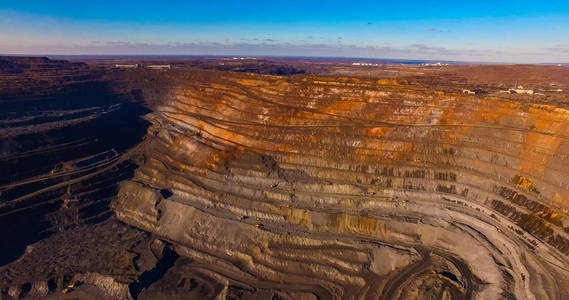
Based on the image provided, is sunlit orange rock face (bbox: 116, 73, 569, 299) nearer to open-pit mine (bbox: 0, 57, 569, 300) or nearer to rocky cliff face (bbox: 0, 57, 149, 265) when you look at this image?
open-pit mine (bbox: 0, 57, 569, 300)

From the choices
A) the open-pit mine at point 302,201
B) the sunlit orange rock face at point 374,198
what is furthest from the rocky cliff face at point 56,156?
the sunlit orange rock face at point 374,198

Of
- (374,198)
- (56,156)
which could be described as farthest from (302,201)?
(56,156)

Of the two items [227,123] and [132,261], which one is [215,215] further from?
[227,123]

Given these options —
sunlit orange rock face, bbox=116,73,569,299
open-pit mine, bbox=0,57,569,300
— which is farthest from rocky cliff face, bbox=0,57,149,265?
sunlit orange rock face, bbox=116,73,569,299

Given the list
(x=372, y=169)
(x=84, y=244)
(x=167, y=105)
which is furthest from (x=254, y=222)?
(x=167, y=105)

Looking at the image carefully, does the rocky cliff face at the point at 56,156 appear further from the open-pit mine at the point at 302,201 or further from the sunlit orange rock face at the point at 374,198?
the sunlit orange rock face at the point at 374,198

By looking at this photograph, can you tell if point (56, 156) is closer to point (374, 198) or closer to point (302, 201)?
point (302, 201)

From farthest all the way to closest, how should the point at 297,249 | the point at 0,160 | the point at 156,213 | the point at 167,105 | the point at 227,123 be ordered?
the point at 167,105
the point at 227,123
the point at 0,160
the point at 156,213
the point at 297,249
